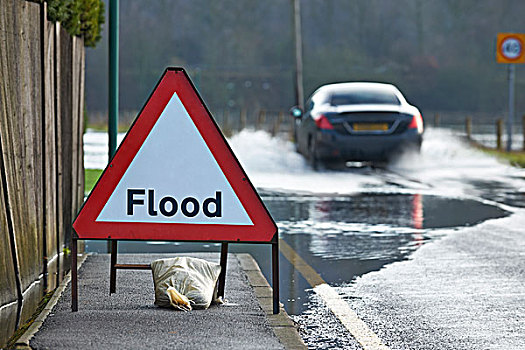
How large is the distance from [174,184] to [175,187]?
0.06 feet

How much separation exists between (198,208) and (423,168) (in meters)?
13.8

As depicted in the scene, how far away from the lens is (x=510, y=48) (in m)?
23.6

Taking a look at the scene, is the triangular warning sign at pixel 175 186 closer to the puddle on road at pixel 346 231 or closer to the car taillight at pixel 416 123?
the puddle on road at pixel 346 231

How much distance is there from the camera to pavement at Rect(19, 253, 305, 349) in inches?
198

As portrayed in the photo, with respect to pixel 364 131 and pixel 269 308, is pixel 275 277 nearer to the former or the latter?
pixel 269 308

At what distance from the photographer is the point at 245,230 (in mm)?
5656

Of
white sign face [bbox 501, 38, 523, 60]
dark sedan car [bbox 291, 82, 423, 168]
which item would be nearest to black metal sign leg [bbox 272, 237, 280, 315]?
dark sedan car [bbox 291, 82, 423, 168]

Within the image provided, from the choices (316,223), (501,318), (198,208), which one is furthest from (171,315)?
(316,223)

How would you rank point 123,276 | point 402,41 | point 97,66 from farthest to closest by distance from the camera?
point 402,41 < point 97,66 < point 123,276

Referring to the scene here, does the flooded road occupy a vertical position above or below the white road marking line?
below

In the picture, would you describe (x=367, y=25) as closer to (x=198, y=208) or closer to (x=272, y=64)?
(x=272, y=64)

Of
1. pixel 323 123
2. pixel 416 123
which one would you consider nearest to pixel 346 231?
pixel 323 123

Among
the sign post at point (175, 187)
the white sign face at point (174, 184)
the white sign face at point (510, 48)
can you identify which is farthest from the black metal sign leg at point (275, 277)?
the white sign face at point (510, 48)

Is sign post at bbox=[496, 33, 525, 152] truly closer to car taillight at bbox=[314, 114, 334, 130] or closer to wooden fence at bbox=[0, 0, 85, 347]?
car taillight at bbox=[314, 114, 334, 130]
